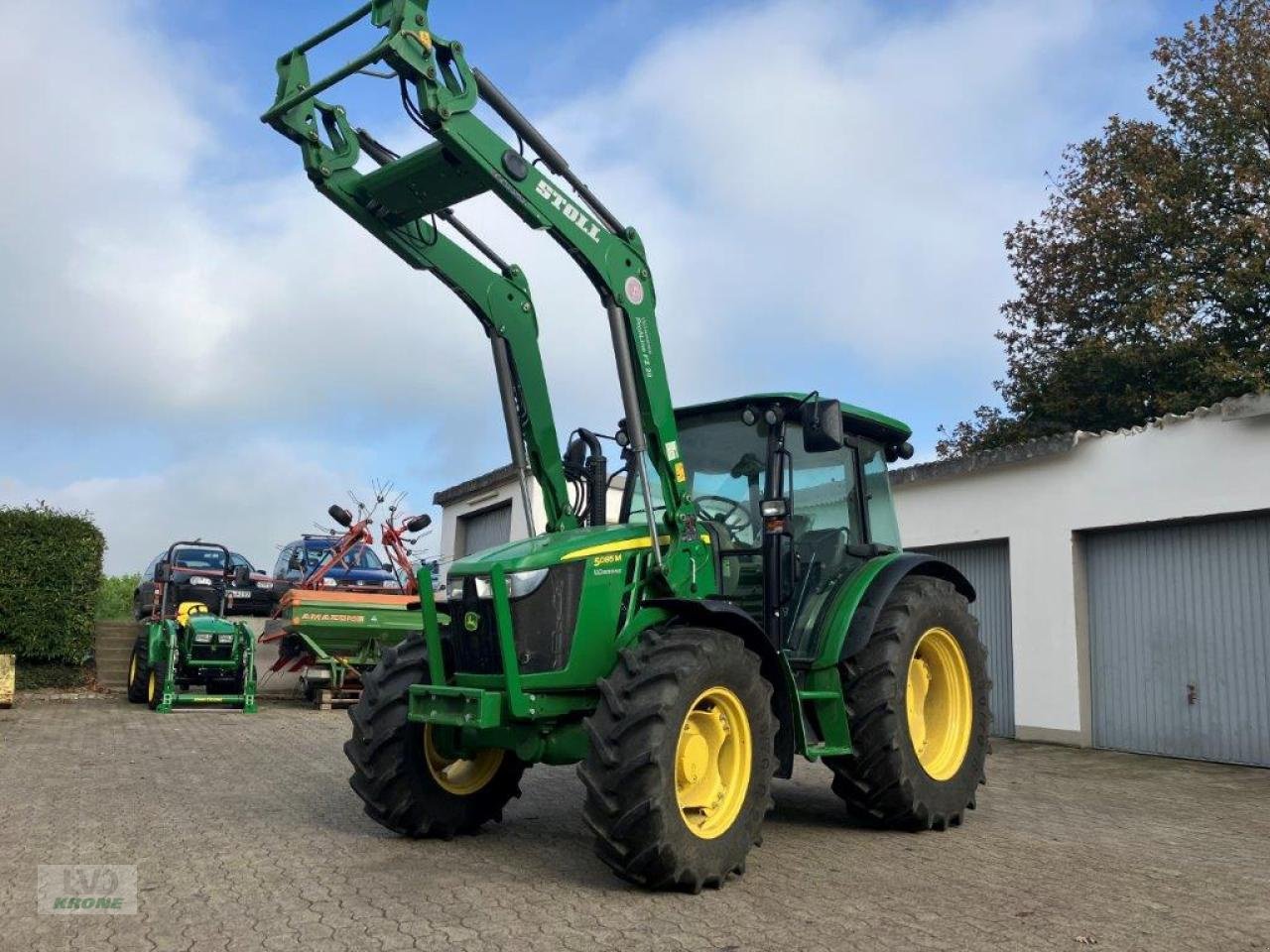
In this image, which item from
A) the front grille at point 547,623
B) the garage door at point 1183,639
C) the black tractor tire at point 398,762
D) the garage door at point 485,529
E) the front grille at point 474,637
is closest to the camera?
the front grille at point 547,623

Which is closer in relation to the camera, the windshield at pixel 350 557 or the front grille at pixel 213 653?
the front grille at pixel 213 653

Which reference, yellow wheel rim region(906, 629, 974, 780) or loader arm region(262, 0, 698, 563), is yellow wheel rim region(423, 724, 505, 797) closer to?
loader arm region(262, 0, 698, 563)

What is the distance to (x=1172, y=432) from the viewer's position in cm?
1050

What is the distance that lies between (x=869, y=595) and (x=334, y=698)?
9.72 m

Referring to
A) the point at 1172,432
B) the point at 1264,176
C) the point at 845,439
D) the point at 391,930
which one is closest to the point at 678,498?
the point at 845,439

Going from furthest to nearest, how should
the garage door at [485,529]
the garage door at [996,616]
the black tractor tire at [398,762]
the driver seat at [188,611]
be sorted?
the garage door at [485,529] < the driver seat at [188,611] < the garage door at [996,616] < the black tractor tire at [398,762]

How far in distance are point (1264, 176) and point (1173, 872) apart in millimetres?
17558

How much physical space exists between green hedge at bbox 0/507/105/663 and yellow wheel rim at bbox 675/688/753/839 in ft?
42.3

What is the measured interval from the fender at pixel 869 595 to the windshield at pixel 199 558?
615 inches

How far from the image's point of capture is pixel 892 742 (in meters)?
6.10

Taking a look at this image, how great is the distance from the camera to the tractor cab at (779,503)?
6.13 m

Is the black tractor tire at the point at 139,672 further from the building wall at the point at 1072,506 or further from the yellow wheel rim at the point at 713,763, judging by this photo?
the yellow wheel rim at the point at 713,763

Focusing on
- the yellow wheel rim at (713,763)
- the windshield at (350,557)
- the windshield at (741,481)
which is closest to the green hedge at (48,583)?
the windshield at (350,557)

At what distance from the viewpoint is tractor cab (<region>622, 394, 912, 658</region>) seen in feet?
20.1
